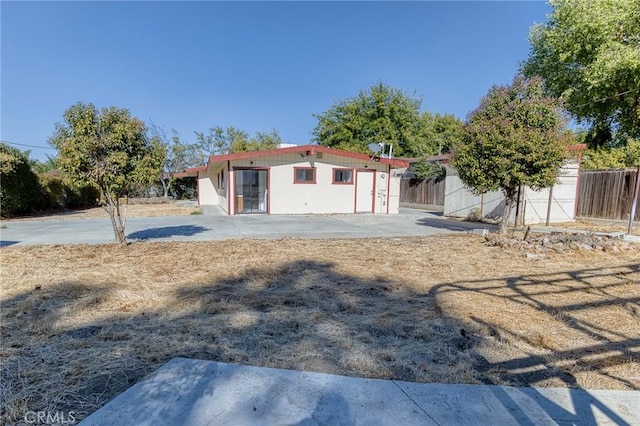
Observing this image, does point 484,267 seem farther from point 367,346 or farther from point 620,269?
point 367,346

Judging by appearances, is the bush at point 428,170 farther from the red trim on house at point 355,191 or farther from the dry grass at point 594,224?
the dry grass at point 594,224

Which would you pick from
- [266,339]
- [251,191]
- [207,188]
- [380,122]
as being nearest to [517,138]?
[266,339]

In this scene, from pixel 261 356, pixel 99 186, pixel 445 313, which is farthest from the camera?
pixel 99 186

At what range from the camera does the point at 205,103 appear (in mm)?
29453

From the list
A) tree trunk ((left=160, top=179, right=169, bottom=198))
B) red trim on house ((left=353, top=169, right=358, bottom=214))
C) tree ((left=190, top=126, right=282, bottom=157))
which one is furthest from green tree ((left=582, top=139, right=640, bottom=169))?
tree trunk ((left=160, top=179, right=169, bottom=198))

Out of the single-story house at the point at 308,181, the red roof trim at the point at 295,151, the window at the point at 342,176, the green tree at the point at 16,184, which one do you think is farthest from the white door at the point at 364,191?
the green tree at the point at 16,184

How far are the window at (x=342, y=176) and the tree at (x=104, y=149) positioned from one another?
34.5 feet

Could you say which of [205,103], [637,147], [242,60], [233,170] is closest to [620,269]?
[233,170]

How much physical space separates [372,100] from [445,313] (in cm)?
3016

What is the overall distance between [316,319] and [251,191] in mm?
12903

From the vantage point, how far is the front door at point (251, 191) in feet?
51.1

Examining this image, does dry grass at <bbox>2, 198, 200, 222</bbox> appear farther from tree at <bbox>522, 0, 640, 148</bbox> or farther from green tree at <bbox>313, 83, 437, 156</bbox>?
tree at <bbox>522, 0, 640, 148</bbox>

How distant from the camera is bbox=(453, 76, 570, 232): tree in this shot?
7809mm

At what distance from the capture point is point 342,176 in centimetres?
1706
